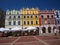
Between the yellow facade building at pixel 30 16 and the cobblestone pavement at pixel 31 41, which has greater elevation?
the yellow facade building at pixel 30 16

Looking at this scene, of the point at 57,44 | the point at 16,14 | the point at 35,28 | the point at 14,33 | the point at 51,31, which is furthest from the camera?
the point at 14,33

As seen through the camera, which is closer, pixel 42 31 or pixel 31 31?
pixel 42 31

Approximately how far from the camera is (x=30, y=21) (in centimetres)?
1047

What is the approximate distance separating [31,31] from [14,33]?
1062mm

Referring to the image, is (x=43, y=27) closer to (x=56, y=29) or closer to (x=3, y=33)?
(x=56, y=29)

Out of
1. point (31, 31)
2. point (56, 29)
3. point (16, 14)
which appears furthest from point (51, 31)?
point (31, 31)

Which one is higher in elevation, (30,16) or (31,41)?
(30,16)

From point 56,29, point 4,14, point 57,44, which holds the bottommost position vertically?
point 57,44

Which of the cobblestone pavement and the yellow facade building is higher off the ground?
the yellow facade building

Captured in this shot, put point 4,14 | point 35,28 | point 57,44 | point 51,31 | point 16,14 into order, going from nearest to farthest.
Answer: point 57,44
point 4,14
point 51,31
point 16,14
point 35,28

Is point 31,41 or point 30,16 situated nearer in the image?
point 31,41

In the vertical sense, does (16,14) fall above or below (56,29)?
above

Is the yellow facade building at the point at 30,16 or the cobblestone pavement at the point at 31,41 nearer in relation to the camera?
the cobblestone pavement at the point at 31,41

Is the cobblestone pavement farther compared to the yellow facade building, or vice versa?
the yellow facade building
